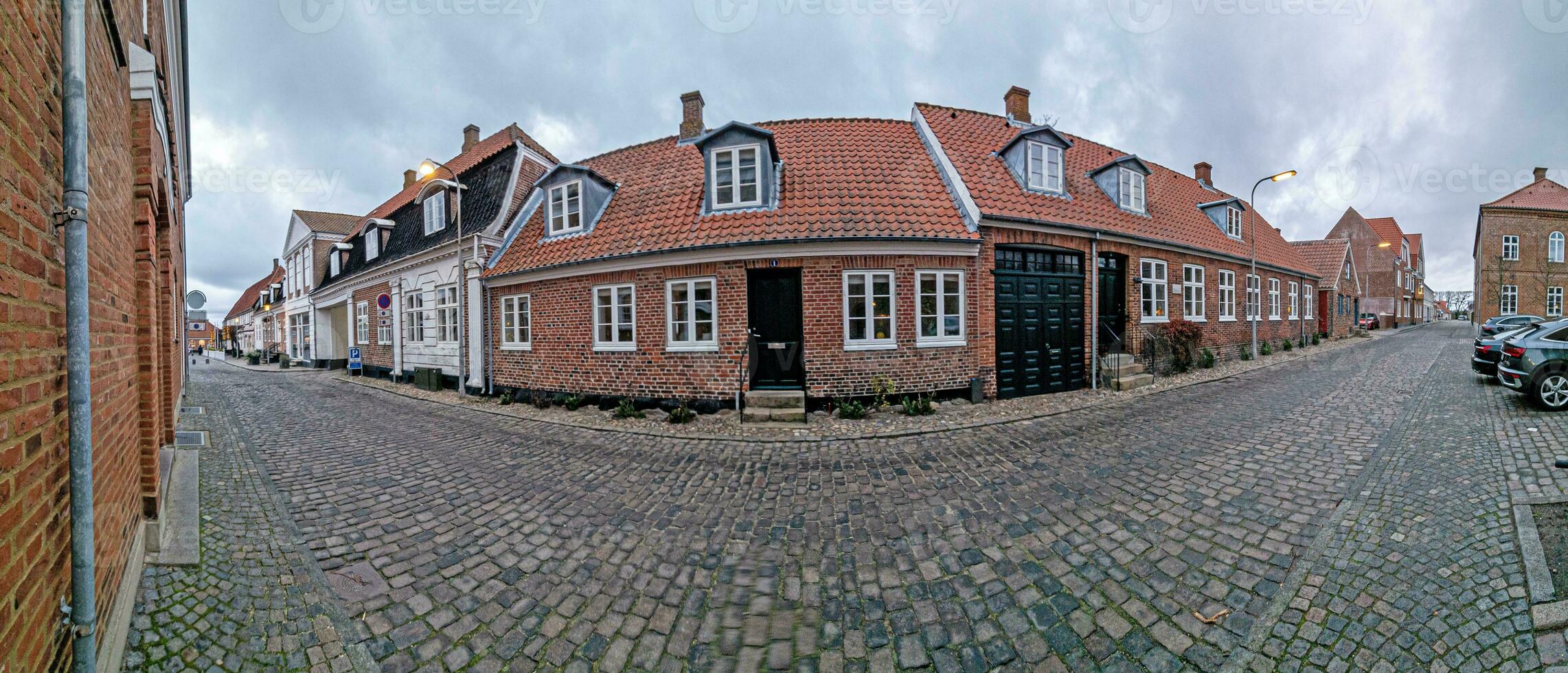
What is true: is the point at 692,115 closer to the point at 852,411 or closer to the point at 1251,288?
the point at 852,411

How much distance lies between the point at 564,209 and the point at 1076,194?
12325 millimetres

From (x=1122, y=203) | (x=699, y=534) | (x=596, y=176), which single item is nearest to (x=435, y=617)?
(x=699, y=534)

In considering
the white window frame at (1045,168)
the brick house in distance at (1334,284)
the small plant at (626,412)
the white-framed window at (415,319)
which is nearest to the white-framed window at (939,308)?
the white window frame at (1045,168)

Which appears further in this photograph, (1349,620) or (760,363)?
(760,363)

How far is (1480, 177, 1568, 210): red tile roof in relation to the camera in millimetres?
31766

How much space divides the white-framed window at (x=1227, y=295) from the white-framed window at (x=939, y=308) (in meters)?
11.5

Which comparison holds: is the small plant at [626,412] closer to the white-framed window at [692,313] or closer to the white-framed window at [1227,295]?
the white-framed window at [692,313]

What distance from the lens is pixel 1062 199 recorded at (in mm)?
11969

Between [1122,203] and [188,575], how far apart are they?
16.8 m

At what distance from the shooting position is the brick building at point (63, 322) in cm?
158

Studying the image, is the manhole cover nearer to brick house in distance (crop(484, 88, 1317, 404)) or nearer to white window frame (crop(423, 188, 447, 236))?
brick house in distance (crop(484, 88, 1317, 404))

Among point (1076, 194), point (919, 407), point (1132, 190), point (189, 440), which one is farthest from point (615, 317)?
point (1132, 190)

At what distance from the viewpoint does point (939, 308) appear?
31.6ft

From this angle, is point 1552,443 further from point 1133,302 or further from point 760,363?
point 760,363
